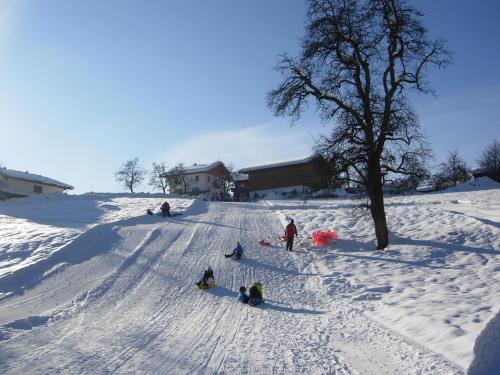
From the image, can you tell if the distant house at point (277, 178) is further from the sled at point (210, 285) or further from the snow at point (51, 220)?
the sled at point (210, 285)

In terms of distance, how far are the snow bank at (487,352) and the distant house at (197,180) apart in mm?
71042

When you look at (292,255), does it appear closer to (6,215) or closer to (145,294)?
(145,294)

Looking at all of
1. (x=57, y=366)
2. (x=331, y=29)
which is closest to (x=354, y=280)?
(x=57, y=366)

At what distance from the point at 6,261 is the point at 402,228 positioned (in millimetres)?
18388

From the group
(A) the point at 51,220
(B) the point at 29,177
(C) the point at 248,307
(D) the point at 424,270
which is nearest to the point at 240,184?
(B) the point at 29,177

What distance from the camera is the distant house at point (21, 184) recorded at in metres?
60.3

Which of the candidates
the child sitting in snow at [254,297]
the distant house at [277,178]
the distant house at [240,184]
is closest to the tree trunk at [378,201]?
the child sitting in snow at [254,297]

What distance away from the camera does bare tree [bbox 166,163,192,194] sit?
8038 cm

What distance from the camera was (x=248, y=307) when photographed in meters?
11.9

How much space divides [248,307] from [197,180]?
6926 centimetres

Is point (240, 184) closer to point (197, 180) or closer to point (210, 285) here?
point (197, 180)

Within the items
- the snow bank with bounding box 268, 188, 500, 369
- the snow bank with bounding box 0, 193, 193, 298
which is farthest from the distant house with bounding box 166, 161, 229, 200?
the snow bank with bounding box 268, 188, 500, 369

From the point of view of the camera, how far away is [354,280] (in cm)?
1461

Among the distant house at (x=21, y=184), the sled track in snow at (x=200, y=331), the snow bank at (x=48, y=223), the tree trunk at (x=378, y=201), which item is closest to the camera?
the sled track in snow at (x=200, y=331)
